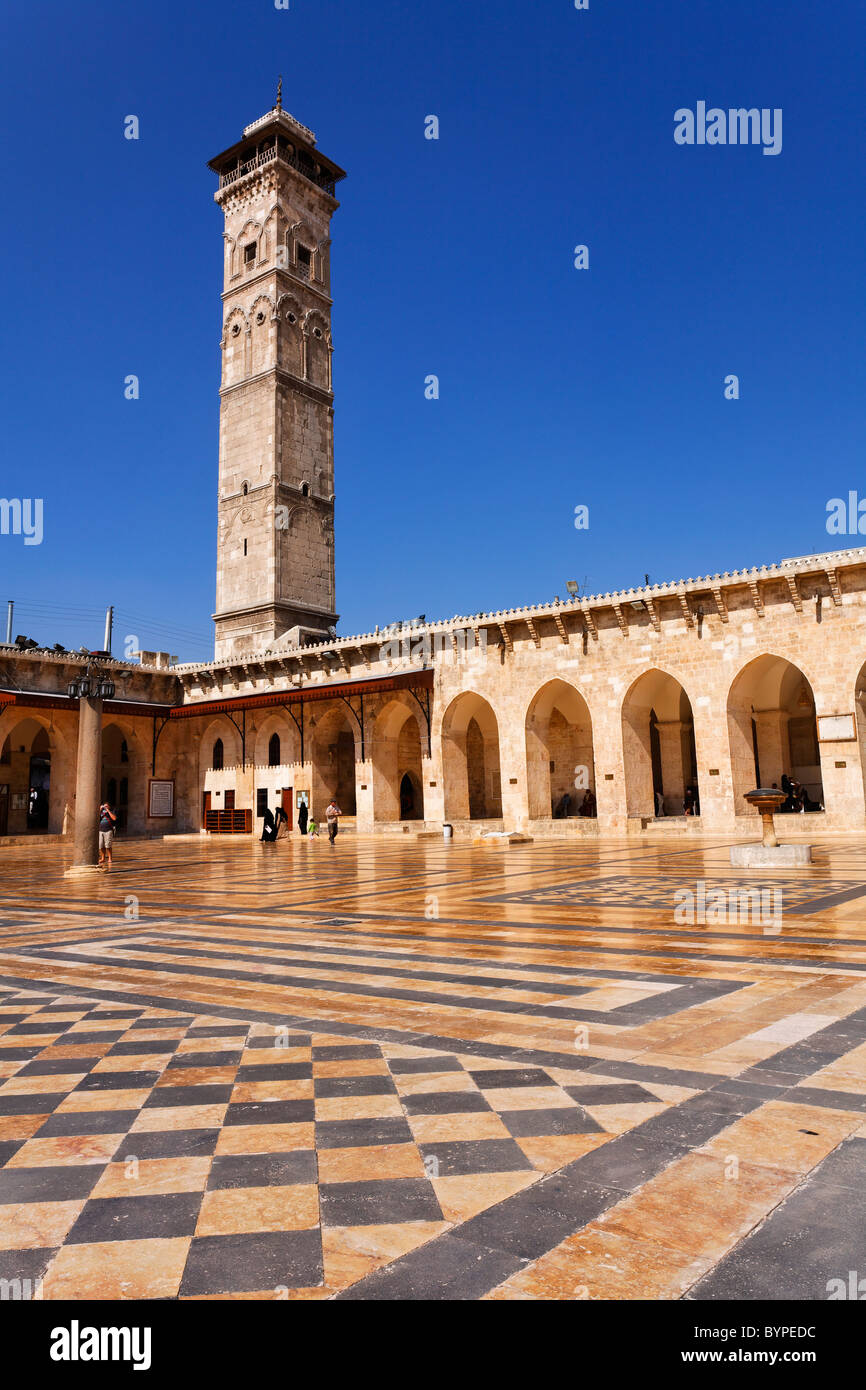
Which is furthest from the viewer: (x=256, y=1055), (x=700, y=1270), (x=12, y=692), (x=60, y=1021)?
(x=12, y=692)

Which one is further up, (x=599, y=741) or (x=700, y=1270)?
(x=599, y=741)

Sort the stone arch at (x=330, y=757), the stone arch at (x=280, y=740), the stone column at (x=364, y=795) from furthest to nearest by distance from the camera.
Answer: the stone arch at (x=280, y=740) → the stone arch at (x=330, y=757) → the stone column at (x=364, y=795)

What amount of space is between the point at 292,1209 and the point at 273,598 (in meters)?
30.7

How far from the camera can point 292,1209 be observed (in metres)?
2.39

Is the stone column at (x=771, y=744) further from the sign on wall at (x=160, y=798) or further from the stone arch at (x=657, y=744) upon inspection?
the sign on wall at (x=160, y=798)

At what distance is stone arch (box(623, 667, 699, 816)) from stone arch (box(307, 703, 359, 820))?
9649 mm

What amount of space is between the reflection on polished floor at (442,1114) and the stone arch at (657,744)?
16.4 m

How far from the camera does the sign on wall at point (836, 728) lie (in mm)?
19797

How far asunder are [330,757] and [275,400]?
13959mm

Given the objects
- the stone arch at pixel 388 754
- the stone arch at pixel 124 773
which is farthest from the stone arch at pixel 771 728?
the stone arch at pixel 124 773

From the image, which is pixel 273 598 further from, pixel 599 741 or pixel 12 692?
pixel 599 741

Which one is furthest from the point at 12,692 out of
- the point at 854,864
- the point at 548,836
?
the point at 854,864

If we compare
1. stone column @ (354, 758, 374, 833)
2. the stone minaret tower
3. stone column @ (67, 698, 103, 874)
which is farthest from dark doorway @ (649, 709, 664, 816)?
stone column @ (67, 698, 103, 874)

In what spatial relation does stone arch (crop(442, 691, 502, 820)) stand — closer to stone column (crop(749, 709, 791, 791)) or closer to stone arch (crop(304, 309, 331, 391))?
stone column (crop(749, 709, 791, 791))
